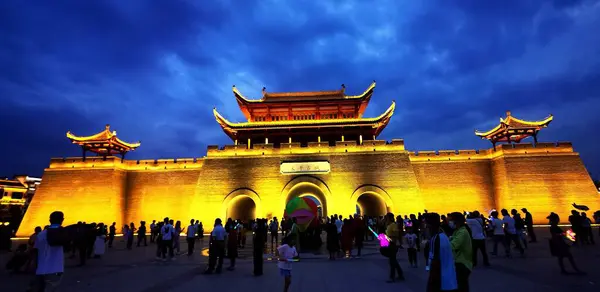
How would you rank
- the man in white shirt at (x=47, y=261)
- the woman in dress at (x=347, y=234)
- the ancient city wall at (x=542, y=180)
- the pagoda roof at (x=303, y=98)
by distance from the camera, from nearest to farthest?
the man in white shirt at (x=47, y=261) → the woman in dress at (x=347, y=234) → the ancient city wall at (x=542, y=180) → the pagoda roof at (x=303, y=98)

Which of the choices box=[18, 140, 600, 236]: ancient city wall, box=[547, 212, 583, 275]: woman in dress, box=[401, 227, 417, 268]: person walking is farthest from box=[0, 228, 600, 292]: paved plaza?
box=[18, 140, 600, 236]: ancient city wall

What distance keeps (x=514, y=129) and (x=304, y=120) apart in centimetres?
1386

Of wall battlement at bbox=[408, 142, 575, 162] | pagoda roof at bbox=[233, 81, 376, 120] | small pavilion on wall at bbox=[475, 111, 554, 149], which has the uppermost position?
pagoda roof at bbox=[233, 81, 376, 120]

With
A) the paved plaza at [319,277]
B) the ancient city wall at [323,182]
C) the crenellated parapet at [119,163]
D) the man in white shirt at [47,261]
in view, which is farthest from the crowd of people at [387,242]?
the crenellated parapet at [119,163]

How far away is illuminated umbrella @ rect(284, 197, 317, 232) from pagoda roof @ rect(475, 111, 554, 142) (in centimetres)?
1628

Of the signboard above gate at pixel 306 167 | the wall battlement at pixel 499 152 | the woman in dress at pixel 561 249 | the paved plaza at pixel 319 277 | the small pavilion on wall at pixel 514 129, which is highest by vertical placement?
the small pavilion on wall at pixel 514 129

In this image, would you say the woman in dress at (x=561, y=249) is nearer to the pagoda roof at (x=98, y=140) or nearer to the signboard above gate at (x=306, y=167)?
the signboard above gate at (x=306, y=167)

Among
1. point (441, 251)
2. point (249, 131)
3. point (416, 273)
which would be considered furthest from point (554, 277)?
point (249, 131)

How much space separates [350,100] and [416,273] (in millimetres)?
18390

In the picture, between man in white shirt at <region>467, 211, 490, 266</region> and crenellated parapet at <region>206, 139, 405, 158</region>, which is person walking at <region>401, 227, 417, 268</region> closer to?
man in white shirt at <region>467, 211, 490, 266</region>

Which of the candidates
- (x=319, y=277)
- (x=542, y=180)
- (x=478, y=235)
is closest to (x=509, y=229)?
(x=478, y=235)

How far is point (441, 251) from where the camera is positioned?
3.12 metres

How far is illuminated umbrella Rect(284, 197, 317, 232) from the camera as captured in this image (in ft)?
37.8

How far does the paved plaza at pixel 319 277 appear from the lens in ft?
18.2
